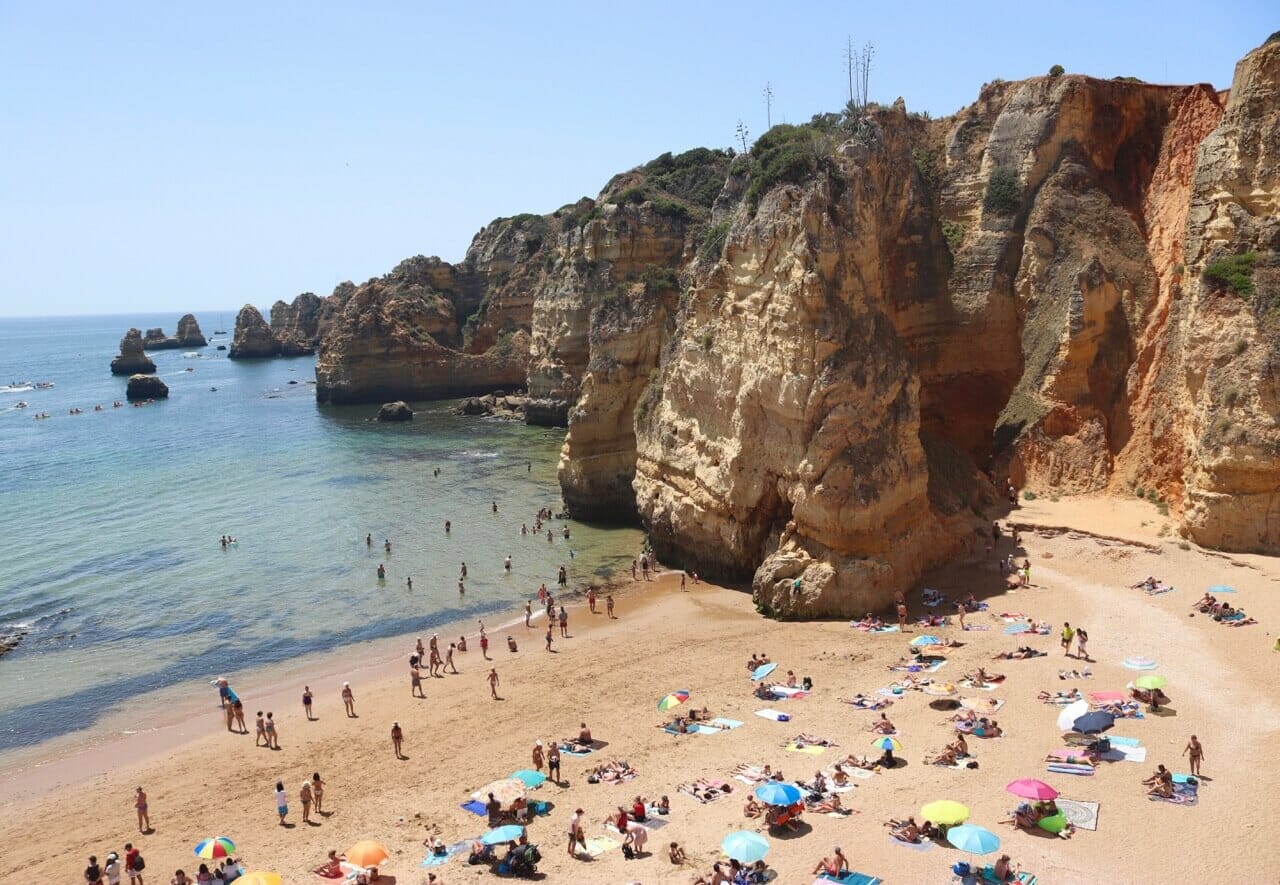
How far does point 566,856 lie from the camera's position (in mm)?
16094

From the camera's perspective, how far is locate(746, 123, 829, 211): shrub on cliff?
28125 mm

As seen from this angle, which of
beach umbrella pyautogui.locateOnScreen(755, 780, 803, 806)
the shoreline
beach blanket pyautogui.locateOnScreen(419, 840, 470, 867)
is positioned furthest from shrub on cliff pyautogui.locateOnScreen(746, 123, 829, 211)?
beach blanket pyautogui.locateOnScreen(419, 840, 470, 867)

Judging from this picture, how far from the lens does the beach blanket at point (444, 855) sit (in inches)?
641

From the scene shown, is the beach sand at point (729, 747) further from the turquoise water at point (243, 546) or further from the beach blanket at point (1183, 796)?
the turquoise water at point (243, 546)

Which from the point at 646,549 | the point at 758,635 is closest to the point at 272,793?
the point at 758,635

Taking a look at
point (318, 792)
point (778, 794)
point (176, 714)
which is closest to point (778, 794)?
point (778, 794)

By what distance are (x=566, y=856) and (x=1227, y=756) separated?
1204cm

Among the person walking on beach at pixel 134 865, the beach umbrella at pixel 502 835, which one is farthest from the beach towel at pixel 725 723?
the person walking on beach at pixel 134 865

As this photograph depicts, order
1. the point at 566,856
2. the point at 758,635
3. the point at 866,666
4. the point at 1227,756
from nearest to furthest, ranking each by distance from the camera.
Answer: the point at 566,856 < the point at 1227,756 < the point at 866,666 < the point at 758,635

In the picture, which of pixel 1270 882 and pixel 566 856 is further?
pixel 566 856

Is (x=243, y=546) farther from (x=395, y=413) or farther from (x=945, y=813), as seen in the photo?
(x=395, y=413)

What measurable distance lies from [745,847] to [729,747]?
513 cm

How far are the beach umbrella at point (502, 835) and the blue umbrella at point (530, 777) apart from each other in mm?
2075

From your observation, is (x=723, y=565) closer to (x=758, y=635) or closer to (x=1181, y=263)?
(x=758, y=635)
